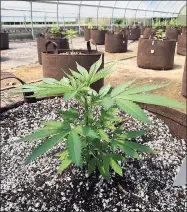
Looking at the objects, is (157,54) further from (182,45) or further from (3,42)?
(3,42)

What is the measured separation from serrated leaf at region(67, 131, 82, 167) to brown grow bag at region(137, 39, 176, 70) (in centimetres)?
565

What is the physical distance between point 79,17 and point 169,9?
12.4m

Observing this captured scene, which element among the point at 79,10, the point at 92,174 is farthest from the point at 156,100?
the point at 79,10

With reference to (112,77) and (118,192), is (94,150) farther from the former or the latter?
(112,77)

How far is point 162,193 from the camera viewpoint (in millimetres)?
1499

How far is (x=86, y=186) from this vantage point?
1433 mm

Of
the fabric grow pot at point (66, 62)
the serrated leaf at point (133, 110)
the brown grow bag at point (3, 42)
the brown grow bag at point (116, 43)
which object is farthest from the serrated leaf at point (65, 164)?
the brown grow bag at point (3, 42)

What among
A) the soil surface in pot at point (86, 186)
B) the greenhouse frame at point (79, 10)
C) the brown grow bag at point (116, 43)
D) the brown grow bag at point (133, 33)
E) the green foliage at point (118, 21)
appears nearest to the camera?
the soil surface in pot at point (86, 186)

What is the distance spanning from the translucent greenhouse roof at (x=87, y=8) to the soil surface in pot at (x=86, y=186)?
12.1 metres

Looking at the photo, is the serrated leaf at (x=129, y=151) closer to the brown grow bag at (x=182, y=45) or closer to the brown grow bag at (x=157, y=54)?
the brown grow bag at (x=157, y=54)

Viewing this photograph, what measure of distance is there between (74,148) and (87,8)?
16.4 meters

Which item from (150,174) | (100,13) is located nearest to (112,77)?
(150,174)

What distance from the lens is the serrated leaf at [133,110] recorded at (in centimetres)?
78

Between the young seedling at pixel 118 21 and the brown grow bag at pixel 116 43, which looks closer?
the brown grow bag at pixel 116 43
